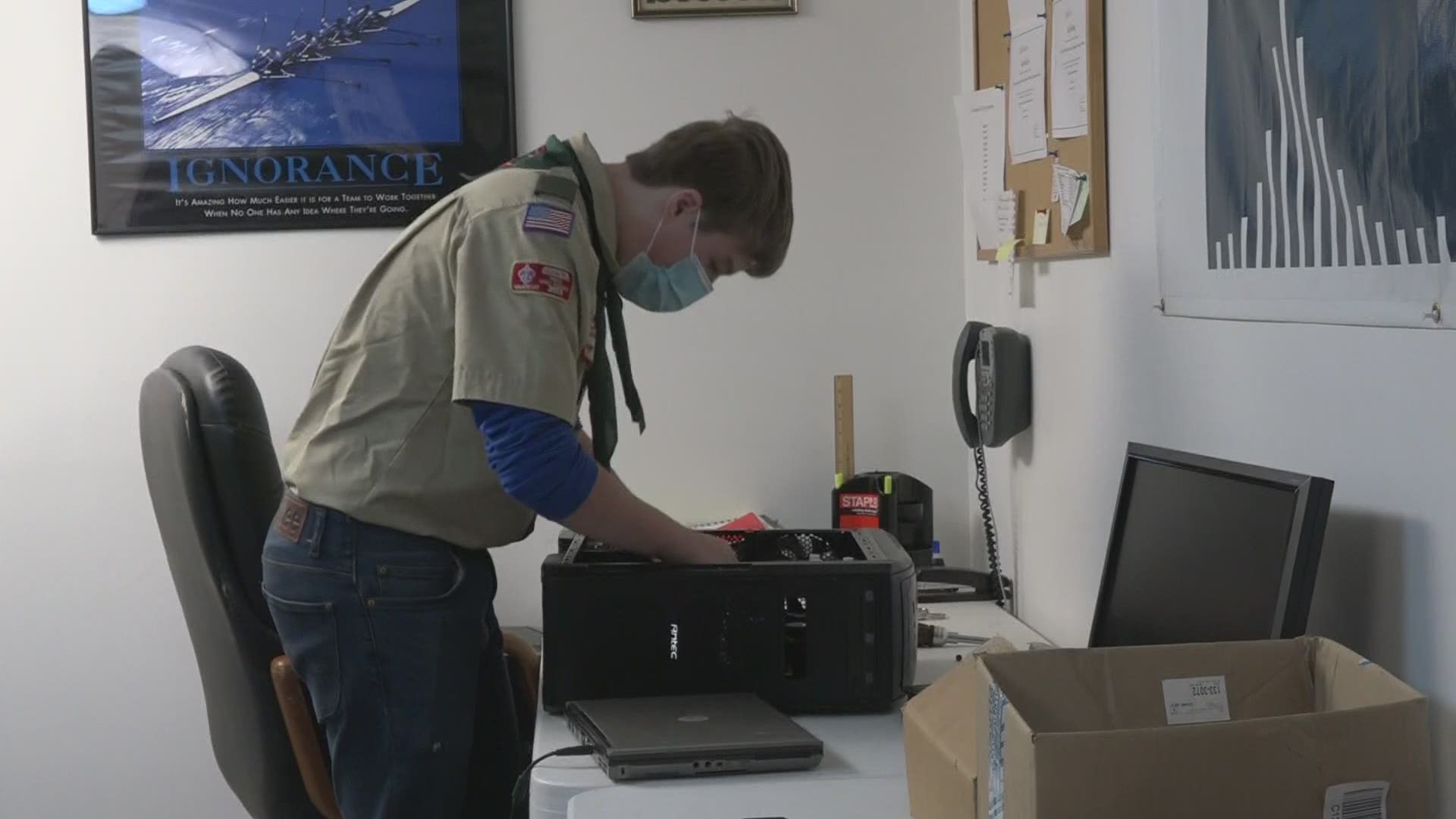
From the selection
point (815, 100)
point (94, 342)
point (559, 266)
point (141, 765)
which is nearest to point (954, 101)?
point (815, 100)

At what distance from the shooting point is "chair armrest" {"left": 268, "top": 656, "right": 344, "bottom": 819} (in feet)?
6.91

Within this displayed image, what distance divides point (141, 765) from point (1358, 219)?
2671mm

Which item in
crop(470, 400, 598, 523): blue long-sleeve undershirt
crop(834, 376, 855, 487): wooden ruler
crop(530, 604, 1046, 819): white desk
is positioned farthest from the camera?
crop(834, 376, 855, 487): wooden ruler

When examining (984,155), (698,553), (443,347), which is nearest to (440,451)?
(443,347)

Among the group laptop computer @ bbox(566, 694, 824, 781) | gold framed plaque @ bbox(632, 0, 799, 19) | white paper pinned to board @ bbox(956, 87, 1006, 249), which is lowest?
laptop computer @ bbox(566, 694, 824, 781)

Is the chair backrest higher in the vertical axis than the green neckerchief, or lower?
lower

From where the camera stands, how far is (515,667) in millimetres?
2367

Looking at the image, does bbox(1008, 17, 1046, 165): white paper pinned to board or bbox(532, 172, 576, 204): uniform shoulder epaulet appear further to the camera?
bbox(1008, 17, 1046, 165): white paper pinned to board

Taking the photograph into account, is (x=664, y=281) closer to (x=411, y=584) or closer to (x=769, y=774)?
(x=411, y=584)

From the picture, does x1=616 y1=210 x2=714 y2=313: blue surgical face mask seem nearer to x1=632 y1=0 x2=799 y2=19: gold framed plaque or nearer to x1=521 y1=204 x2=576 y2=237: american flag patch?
x1=521 y1=204 x2=576 y2=237: american flag patch

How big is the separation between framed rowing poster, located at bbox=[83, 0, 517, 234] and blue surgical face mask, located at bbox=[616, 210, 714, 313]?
3.54 feet

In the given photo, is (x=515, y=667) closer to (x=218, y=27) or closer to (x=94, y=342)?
(x=94, y=342)

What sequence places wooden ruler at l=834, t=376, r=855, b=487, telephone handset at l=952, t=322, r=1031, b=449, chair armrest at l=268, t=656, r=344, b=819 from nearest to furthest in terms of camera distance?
chair armrest at l=268, t=656, r=344, b=819, telephone handset at l=952, t=322, r=1031, b=449, wooden ruler at l=834, t=376, r=855, b=487

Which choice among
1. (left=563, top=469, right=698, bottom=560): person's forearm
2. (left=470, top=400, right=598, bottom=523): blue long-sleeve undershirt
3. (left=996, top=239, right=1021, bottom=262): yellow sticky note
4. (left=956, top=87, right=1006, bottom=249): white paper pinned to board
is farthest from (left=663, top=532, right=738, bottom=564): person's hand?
(left=956, top=87, right=1006, bottom=249): white paper pinned to board
